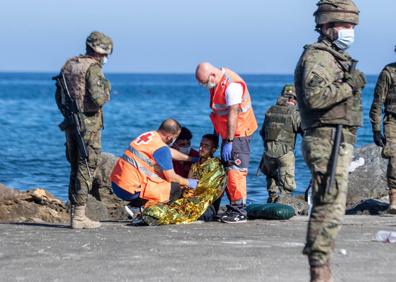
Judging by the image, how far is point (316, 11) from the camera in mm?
8234

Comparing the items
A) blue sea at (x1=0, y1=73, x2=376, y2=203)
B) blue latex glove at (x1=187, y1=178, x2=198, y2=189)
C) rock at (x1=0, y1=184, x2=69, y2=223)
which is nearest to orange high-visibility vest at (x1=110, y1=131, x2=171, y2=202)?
blue latex glove at (x1=187, y1=178, x2=198, y2=189)

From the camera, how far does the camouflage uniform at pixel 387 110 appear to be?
489 inches

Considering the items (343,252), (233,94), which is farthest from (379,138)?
(343,252)

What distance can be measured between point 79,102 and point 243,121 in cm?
172

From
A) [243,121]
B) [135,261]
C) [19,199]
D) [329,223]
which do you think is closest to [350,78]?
[329,223]

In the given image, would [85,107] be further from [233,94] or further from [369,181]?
[369,181]

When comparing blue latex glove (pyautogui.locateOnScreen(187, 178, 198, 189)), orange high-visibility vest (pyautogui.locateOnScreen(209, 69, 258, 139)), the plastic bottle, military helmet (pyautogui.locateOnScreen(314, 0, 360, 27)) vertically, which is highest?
military helmet (pyautogui.locateOnScreen(314, 0, 360, 27))

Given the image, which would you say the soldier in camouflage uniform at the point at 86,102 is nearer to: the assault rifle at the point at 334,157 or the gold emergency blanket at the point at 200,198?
the gold emergency blanket at the point at 200,198

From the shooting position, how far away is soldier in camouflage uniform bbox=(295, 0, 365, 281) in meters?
7.70

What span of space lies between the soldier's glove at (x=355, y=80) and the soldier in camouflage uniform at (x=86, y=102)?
3.73 metres

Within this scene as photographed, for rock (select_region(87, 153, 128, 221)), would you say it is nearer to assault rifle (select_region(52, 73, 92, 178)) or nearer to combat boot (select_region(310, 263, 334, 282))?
assault rifle (select_region(52, 73, 92, 178))

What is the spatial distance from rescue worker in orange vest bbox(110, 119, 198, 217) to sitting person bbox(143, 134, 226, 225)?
0.11 m

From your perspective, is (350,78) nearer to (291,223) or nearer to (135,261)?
(135,261)

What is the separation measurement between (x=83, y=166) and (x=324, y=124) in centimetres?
399
